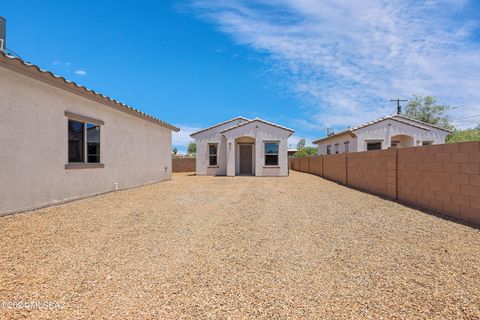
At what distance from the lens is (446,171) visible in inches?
257

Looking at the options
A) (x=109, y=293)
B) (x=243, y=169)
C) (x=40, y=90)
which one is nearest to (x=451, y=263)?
(x=109, y=293)

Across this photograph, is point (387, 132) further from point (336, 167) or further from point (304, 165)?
point (304, 165)

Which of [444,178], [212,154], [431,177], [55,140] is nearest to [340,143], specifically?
[212,154]

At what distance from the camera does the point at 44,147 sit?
263 inches

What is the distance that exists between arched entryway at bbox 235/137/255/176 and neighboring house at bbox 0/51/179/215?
39.2 ft

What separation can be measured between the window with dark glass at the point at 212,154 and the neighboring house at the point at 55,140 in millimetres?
11861

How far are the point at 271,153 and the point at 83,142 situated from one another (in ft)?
47.8

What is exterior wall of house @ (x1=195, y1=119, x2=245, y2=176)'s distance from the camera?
23.0 meters

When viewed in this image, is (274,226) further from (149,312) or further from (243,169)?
(243,169)

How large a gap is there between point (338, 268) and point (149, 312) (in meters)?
2.41

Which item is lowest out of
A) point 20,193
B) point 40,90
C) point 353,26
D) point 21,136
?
point 20,193

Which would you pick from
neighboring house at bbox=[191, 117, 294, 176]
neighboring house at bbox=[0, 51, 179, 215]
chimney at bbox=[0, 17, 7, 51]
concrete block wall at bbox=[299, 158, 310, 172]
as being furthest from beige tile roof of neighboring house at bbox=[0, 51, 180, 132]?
concrete block wall at bbox=[299, 158, 310, 172]

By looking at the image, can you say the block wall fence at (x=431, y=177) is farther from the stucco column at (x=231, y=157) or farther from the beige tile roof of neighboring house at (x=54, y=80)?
the stucco column at (x=231, y=157)

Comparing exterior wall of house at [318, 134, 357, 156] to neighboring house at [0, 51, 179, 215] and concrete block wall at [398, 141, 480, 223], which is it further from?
neighboring house at [0, 51, 179, 215]
